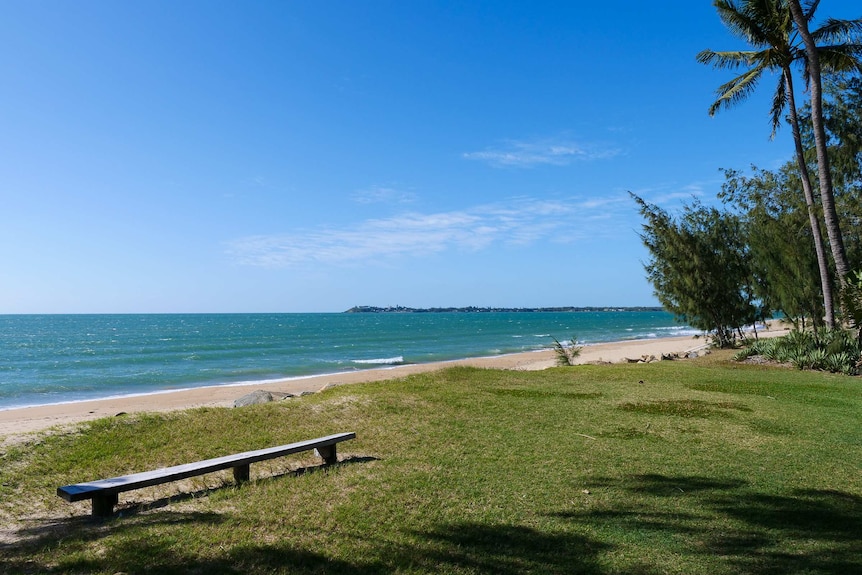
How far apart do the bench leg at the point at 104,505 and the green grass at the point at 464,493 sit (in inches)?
8.7

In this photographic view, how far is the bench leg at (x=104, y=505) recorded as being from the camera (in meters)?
5.19

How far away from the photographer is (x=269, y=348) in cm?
5131

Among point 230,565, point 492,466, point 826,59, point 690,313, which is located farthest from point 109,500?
point 690,313

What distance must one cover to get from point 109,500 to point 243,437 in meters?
3.07

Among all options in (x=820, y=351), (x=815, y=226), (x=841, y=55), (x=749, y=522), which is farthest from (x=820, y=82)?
(x=749, y=522)

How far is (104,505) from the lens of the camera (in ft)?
17.2

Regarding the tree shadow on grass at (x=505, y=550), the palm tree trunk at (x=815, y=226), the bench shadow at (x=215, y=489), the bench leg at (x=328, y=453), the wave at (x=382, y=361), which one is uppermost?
the palm tree trunk at (x=815, y=226)

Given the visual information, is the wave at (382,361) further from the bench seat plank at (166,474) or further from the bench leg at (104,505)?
the bench leg at (104,505)

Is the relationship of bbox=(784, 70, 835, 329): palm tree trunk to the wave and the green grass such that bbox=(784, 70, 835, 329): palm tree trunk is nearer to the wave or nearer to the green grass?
the green grass

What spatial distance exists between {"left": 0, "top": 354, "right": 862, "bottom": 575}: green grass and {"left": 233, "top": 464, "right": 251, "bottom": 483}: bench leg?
12cm

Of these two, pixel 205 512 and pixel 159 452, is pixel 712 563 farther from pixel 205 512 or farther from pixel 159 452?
pixel 159 452

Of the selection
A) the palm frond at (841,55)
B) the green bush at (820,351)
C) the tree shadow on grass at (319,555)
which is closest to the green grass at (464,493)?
the tree shadow on grass at (319,555)

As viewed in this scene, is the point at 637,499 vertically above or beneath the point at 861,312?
beneath

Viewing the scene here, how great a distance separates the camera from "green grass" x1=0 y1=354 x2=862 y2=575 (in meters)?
4.31
